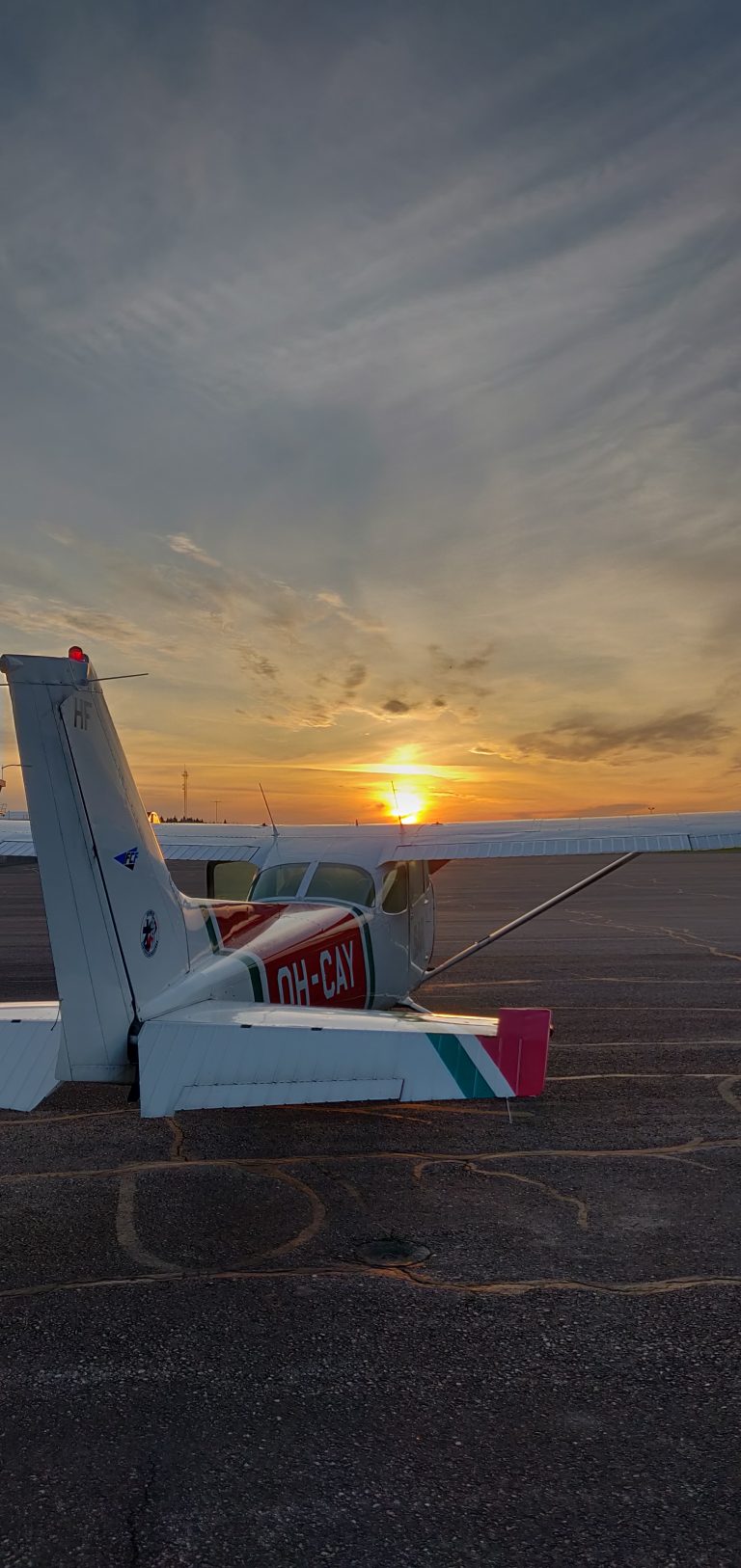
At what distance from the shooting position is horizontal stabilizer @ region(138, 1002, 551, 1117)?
17.2 ft

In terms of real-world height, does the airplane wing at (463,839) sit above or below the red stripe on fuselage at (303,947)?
above

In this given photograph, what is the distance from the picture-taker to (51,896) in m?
5.62

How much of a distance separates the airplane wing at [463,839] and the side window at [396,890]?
0.63ft

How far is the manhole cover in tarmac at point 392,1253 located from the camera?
5.14m

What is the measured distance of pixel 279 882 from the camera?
8.97 metres

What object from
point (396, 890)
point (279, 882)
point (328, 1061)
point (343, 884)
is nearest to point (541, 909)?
point (396, 890)

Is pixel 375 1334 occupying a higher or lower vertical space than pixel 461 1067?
lower

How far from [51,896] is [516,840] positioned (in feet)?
18.4

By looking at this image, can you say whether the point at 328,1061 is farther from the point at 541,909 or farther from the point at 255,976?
the point at 541,909

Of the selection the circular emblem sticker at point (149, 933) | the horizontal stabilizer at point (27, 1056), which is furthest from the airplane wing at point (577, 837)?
the horizontal stabilizer at point (27, 1056)

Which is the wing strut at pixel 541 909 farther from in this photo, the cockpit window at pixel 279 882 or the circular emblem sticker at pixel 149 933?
the circular emblem sticker at pixel 149 933

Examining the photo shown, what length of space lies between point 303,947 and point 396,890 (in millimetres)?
1803

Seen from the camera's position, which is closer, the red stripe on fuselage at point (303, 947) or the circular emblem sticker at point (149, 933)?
the circular emblem sticker at point (149, 933)

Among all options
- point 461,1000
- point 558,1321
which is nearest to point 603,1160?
point 558,1321
